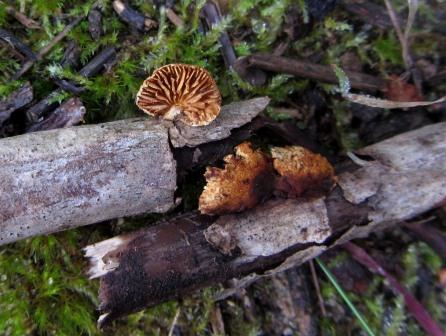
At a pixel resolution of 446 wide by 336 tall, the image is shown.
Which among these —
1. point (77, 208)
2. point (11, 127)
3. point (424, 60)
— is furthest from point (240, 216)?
point (424, 60)

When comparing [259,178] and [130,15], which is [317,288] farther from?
[130,15]

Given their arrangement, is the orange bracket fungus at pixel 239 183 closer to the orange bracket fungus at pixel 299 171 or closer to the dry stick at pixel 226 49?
the orange bracket fungus at pixel 299 171

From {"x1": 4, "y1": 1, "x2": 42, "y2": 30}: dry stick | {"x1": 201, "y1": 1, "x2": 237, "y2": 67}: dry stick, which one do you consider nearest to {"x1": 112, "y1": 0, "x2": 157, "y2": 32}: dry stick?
{"x1": 201, "y1": 1, "x2": 237, "y2": 67}: dry stick

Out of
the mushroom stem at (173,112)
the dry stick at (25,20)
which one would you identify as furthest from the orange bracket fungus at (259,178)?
the dry stick at (25,20)

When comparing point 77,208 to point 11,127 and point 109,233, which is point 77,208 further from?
Answer: point 11,127

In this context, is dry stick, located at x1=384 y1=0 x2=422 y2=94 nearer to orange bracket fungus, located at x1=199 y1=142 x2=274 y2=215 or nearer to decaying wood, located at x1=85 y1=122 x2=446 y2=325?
decaying wood, located at x1=85 y1=122 x2=446 y2=325

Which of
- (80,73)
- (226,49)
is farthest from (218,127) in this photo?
(80,73)

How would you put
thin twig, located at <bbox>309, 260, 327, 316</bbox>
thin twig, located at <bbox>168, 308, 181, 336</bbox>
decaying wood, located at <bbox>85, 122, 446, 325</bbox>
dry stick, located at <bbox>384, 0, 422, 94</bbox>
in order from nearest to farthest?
decaying wood, located at <bbox>85, 122, 446, 325</bbox> < thin twig, located at <bbox>168, 308, 181, 336</bbox> < thin twig, located at <bbox>309, 260, 327, 316</bbox> < dry stick, located at <bbox>384, 0, 422, 94</bbox>
